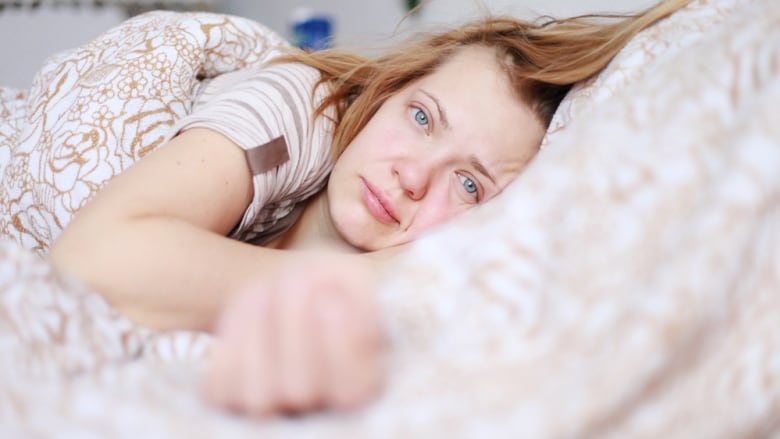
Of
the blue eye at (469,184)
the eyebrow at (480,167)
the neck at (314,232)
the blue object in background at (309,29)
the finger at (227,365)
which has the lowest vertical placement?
the blue object in background at (309,29)

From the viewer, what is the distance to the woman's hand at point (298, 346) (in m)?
0.39

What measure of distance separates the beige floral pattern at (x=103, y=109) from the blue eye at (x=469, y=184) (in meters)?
0.40

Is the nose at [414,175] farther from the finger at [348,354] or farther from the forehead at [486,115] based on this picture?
the finger at [348,354]

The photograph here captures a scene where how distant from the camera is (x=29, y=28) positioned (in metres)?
2.37

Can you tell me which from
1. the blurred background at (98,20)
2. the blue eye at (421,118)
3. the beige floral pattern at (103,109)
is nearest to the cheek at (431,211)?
the blue eye at (421,118)

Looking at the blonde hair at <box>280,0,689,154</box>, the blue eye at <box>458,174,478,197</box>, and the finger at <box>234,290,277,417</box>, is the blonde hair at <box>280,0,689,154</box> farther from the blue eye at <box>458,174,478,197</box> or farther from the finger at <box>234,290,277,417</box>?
the finger at <box>234,290,277,417</box>

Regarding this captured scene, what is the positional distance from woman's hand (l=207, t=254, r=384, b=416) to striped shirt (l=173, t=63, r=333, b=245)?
473 mm

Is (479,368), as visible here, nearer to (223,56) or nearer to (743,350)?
(743,350)

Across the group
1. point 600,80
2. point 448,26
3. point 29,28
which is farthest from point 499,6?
point 29,28

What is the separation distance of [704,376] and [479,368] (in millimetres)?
146

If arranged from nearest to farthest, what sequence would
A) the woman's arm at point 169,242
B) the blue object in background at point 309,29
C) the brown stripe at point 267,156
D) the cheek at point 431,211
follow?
the woman's arm at point 169,242 < the brown stripe at point 267,156 < the cheek at point 431,211 < the blue object in background at point 309,29

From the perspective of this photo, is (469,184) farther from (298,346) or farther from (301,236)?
(298,346)

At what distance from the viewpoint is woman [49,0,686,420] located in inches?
27.4

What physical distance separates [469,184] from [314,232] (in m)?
0.24
